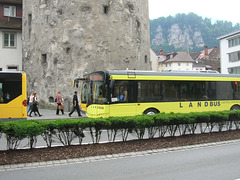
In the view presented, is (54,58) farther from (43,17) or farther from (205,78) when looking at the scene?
(205,78)

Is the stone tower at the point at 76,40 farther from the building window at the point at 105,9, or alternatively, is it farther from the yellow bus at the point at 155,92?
the yellow bus at the point at 155,92

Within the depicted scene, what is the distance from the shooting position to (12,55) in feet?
103

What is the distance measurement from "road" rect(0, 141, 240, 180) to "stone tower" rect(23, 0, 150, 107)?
17.9 metres

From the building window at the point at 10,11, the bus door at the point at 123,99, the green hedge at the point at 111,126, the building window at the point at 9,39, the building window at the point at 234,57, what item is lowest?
the green hedge at the point at 111,126

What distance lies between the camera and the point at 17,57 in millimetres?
31438

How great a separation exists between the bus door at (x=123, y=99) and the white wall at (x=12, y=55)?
20.0m

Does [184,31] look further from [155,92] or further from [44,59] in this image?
[155,92]

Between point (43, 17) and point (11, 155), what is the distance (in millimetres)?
21259

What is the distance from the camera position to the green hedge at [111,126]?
7.59m

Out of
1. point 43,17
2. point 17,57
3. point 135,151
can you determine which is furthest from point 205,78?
point 17,57

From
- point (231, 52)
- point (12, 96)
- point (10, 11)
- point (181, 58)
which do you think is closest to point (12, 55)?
point (10, 11)

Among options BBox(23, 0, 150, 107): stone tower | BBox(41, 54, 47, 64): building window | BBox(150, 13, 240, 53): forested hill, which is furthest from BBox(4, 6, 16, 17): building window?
BBox(150, 13, 240, 53): forested hill

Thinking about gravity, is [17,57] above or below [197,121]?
above

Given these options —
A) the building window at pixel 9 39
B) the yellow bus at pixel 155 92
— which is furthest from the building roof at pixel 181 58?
the yellow bus at pixel 155 92
